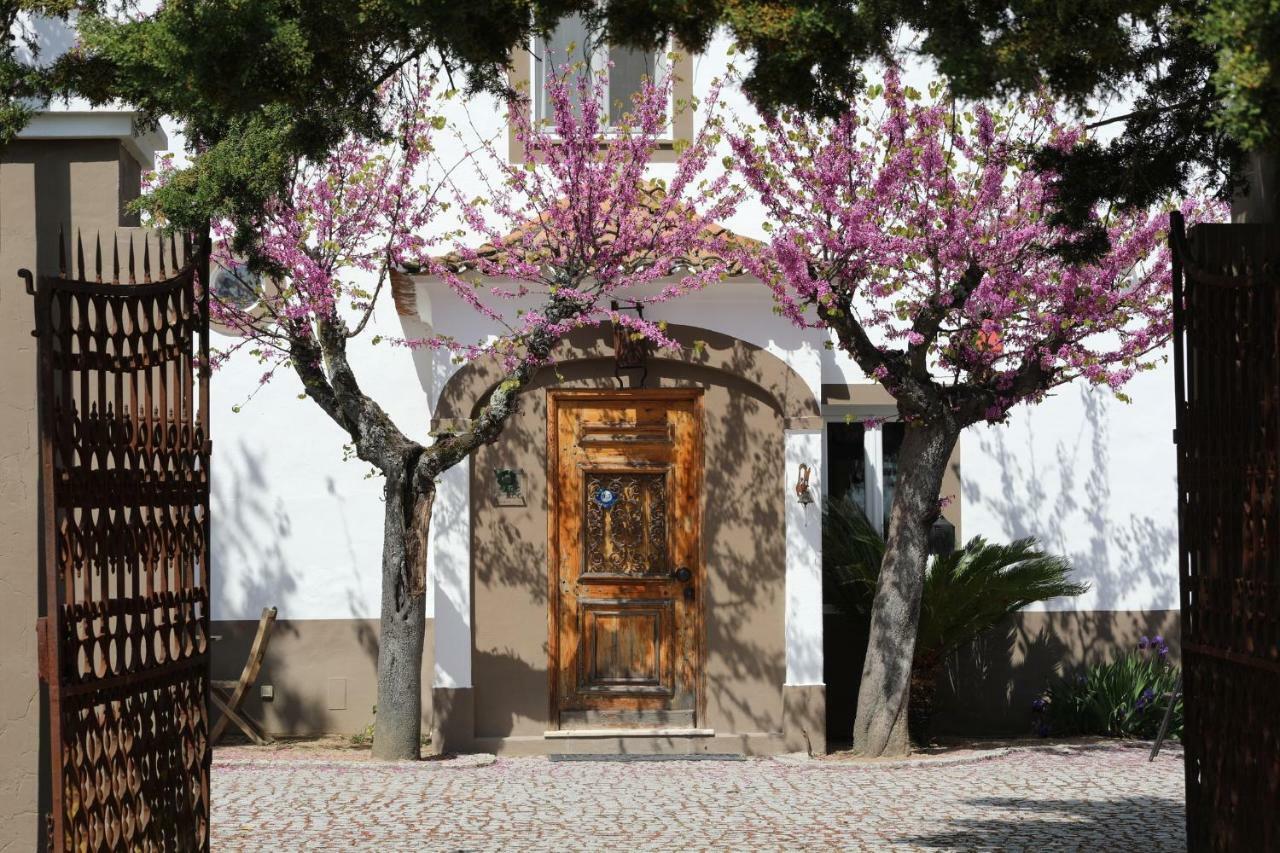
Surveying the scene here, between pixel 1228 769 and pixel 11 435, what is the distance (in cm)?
473

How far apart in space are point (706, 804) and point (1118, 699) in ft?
15.8

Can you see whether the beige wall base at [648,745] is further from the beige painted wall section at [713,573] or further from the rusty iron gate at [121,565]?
the rusty iron gate at [121,565]

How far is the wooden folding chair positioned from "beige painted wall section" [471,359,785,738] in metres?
1.73

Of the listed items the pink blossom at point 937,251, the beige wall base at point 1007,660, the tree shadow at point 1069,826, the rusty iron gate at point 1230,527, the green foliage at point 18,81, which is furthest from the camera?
the beige wall base at point 1007,660

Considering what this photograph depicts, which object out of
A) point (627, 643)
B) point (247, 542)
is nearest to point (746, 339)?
point (627, 643)

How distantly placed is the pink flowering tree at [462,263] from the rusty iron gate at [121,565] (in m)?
5.11

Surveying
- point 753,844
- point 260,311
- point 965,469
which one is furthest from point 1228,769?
point 260,311

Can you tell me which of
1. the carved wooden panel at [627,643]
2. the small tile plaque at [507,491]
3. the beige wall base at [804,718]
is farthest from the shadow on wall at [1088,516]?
the small tile plaque at [507,491]

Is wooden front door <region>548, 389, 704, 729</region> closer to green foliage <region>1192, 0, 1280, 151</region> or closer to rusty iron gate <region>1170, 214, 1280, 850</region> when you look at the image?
rusty iron gate <region>1170, 214, 1280, 850</region>

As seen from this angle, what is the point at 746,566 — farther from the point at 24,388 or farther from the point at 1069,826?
the point at 24,388

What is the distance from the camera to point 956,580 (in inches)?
513

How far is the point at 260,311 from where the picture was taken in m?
13.6

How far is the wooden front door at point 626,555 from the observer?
13.1 meters

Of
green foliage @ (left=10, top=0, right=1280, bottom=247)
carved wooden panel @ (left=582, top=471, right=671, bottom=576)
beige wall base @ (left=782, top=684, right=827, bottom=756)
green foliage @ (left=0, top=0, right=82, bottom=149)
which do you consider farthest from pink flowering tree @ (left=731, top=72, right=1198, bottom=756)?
green foliage @ (left=0, top=0, right=82, bottom=149)
